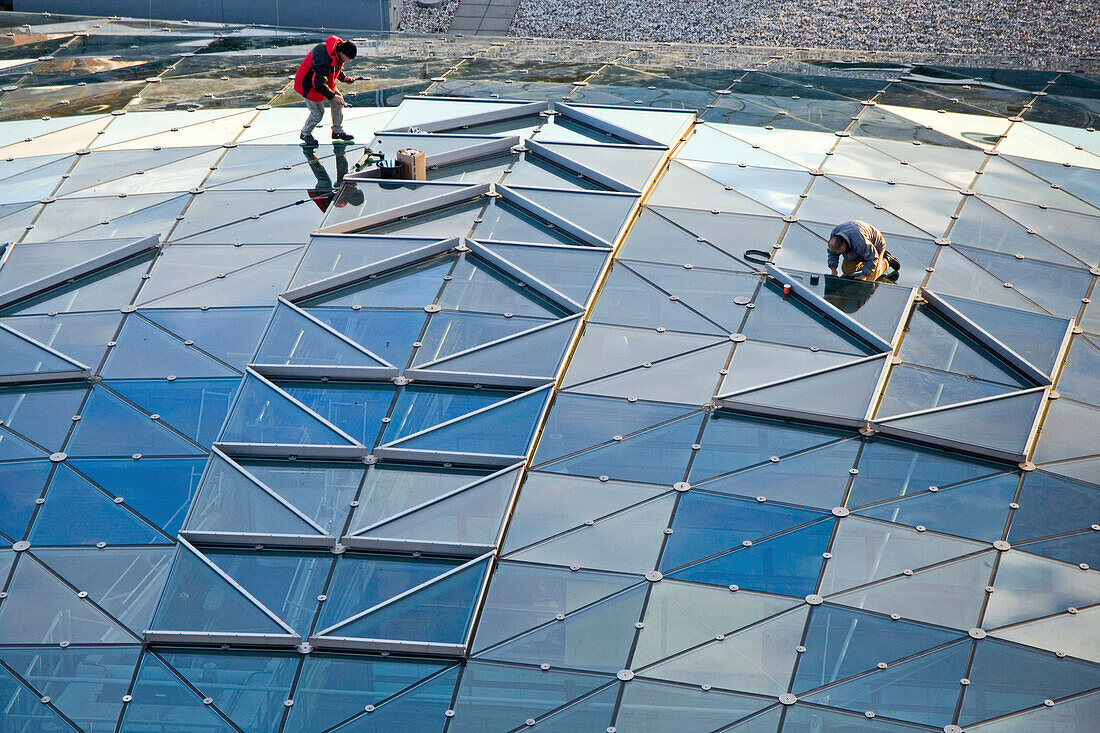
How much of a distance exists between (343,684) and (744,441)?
5.89 meters

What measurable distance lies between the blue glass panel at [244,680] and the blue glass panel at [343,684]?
0.19 metres

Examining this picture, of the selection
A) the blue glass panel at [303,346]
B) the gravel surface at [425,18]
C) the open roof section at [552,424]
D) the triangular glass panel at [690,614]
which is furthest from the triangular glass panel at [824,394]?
the gravel surface at [425,18]

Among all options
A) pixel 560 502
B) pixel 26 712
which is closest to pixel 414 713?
pixel 560 502

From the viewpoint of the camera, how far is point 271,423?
14.8 m

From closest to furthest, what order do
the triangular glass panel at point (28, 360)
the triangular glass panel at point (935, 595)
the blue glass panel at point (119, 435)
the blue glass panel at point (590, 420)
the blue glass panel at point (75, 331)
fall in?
the triangular glass panel at point (935, 595), the blue glass panel at point (590, 420), the blue glass panel at point (119, 435), the triangular glass panel at point (28, 360), the blue glass panel at point (75, 331)

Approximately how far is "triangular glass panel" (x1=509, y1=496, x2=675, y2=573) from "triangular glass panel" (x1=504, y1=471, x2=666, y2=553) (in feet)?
0.50

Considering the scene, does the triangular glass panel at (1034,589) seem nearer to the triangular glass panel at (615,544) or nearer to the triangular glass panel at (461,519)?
the triangular glass panel at (615,544)

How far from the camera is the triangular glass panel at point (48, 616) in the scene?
12188 mm

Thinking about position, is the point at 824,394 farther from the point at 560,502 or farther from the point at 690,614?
the point at 690,614

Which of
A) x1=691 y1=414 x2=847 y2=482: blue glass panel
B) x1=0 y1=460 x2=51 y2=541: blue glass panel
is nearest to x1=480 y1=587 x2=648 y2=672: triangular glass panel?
x1=691 y1=414 x2=847 y2=482: blue glass panel

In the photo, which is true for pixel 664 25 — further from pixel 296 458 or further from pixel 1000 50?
pixel 296 458

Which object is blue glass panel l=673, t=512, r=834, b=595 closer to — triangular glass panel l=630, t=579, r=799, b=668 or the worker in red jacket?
triangular glass panel l=630, t=579, r=799, b=668

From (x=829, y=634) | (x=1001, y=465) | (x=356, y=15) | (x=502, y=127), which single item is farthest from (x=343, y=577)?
(x=356, y=15)

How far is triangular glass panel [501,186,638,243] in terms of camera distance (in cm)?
1867
